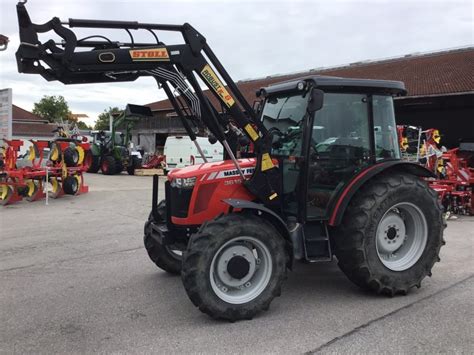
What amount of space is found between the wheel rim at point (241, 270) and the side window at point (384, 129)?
6.01 ft

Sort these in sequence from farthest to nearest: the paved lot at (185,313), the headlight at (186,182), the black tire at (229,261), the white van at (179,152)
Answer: the white van at (179,152)
the headlight at (186,182)
the black tire at (229,261)
the paved lot at (185,313)

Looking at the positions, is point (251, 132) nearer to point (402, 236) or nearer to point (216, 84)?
point (216, 84)

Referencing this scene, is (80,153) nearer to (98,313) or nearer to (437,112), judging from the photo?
(98,313)

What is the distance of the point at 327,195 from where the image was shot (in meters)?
4.67

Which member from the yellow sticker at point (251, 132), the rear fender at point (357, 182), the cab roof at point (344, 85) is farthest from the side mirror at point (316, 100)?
the rear fender at point (357, 182)

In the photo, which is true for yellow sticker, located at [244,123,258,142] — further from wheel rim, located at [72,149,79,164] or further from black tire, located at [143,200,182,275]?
wheel rim, located at [72,149,79,164]

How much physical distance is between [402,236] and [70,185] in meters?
11.1

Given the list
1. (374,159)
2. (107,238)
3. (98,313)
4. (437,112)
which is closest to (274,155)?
(374,159)

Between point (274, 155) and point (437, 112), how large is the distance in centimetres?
1760

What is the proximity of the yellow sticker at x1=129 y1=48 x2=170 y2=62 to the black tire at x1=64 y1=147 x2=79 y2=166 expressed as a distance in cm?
1070

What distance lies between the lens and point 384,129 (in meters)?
4.99

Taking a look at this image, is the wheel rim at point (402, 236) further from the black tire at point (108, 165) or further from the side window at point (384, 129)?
the black tire at point (108, 165)

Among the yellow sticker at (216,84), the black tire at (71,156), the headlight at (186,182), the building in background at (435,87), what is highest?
the building in background at (435,87)

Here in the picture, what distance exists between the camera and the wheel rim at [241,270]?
4.01 m
